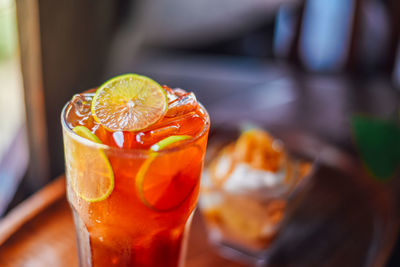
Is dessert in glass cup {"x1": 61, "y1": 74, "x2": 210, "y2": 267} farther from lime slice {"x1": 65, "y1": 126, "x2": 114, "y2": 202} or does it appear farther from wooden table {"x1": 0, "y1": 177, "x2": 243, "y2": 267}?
wooden table {"x1": 0, "y1": 177, "x2": 243, "y2": 267}

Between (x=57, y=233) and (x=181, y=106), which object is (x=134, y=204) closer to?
(x=181, y=106)

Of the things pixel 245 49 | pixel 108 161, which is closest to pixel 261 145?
pixel 108 161

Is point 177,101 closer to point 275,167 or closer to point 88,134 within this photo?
point 88,134

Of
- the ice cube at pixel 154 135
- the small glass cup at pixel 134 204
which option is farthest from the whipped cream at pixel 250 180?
the ice cube at pixel 154 135

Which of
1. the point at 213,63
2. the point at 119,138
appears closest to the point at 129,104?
the point at 119,138

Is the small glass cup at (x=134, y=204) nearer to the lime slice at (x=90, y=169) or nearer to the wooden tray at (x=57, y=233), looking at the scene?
the lime slice at (x=90, y=169)

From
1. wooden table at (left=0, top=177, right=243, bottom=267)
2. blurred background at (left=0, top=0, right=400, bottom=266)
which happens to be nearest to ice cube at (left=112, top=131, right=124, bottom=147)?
wooden table at (left=0, top=177, right=243, bottom=267)
